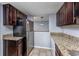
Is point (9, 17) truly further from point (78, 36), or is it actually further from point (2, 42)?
point (78, 36)

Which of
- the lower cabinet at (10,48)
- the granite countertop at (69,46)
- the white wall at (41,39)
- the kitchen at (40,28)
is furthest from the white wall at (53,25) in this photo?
the granite countertop at (69,46)

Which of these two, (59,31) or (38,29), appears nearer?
(59,31)

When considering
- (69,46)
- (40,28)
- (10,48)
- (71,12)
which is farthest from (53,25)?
(69,46)

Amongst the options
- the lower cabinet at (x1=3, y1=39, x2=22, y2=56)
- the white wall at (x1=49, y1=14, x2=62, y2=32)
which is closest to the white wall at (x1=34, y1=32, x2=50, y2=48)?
the white wall at (x1=49, y1=14, x2=62, y2=32)

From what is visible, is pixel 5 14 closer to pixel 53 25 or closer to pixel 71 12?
pixel 71 12

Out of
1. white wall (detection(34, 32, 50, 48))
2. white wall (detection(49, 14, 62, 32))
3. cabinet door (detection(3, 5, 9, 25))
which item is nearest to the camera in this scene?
cabinet door (detection(3, 5, 9, 25))

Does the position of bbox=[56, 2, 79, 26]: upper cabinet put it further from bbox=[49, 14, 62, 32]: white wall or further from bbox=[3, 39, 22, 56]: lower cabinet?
bbox=[49, 14, 62, 32]: white wall

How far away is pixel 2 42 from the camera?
293 cm

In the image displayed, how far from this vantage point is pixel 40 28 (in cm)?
656

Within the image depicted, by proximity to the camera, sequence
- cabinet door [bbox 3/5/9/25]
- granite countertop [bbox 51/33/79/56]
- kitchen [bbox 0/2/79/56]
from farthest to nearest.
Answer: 1. cabinet door [bbox 3/5/9/25]
2. kitchen [bbox 0/2/79/56]
3. granite countertop [bbox 51/33/79/56]

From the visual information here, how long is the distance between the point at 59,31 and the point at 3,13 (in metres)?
2.94

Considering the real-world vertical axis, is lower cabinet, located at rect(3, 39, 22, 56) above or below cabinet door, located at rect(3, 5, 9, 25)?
below

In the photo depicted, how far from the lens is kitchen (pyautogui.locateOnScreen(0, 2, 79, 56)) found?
78.5 inches

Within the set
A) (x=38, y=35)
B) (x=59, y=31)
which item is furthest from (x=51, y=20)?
(x=38, y=35)
